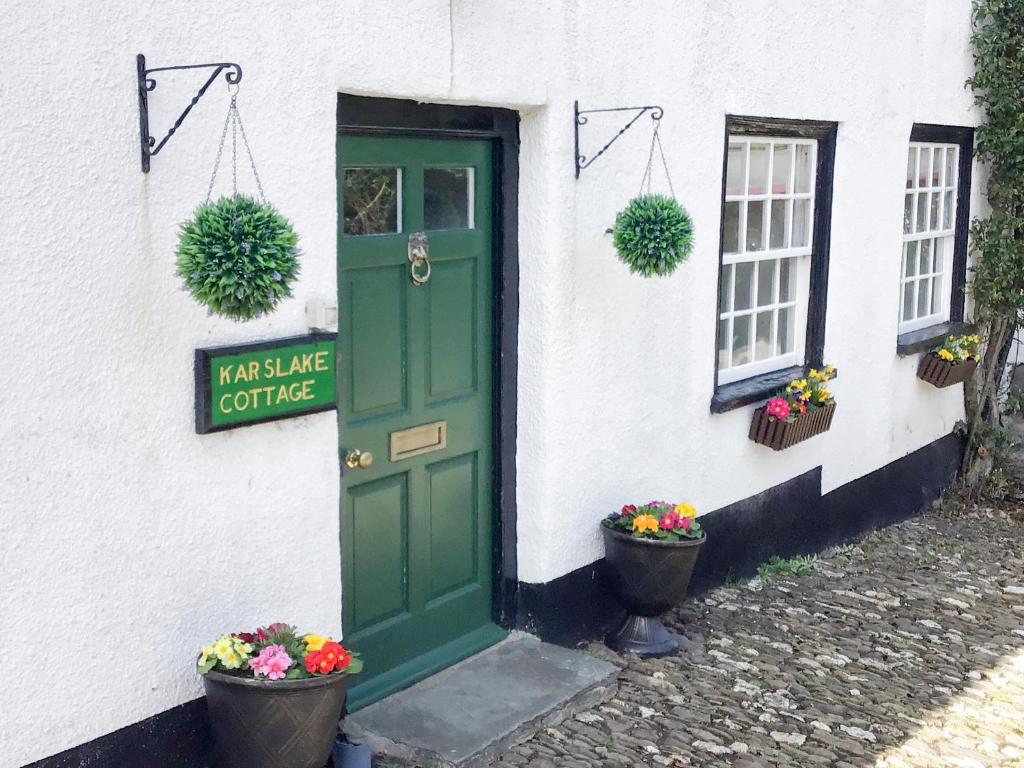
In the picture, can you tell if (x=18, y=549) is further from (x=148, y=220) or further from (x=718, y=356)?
(x=718, y=356)

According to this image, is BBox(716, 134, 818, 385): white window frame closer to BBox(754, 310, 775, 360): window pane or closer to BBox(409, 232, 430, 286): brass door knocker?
BBox(754, 310, 775, 360): window pane

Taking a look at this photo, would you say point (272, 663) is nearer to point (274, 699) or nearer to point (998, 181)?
point (274, 699)

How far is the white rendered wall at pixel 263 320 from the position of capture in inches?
139

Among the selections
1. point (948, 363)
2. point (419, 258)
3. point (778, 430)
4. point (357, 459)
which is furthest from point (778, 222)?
point (357, 459)

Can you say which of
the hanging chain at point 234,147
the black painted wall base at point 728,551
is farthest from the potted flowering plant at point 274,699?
the hanging chain at point 234,147

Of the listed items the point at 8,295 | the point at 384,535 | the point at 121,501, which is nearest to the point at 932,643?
the point at 384,535

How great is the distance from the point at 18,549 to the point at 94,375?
0.55m

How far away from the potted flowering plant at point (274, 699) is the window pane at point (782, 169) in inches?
170

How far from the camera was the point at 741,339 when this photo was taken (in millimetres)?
7176

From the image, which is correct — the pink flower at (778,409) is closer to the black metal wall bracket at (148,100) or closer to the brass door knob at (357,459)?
the brass door knob at (357,459)

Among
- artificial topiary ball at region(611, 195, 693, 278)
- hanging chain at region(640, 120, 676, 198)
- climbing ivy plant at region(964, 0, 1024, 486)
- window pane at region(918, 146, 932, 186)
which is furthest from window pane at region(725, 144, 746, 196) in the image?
climbing ivy plant at region(964, 0, 1024, 486)

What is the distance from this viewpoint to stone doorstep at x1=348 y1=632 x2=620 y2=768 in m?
4.68

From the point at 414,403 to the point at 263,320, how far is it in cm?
113

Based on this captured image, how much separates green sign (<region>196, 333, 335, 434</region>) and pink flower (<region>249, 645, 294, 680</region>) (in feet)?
2.41
